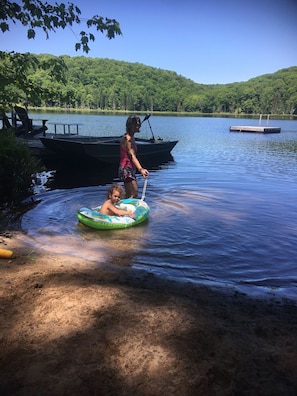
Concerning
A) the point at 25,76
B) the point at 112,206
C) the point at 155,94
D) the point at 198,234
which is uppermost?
the point at 155,94

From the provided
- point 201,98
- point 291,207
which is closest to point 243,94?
point 201,98

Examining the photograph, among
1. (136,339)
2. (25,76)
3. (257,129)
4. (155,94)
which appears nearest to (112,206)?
(25,76)

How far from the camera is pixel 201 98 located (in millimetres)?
173125

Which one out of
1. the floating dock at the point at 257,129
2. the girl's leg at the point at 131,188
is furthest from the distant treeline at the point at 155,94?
the girl's leg at the point at 131,188

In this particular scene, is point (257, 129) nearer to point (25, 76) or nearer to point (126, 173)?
point (126, 173)

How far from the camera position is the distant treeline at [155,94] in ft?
494

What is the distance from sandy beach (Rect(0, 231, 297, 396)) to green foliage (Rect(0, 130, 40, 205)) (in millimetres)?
5518

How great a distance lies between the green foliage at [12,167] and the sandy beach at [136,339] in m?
5.52

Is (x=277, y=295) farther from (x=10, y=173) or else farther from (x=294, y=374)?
(x=10, y=173)

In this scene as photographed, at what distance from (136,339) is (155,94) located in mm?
167881

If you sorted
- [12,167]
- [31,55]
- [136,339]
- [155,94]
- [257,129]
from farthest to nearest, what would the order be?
[155,94], [257,129], [12,167], [31,55], [136,339]

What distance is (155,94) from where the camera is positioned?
534 ft

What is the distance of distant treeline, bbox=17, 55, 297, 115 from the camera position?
150m

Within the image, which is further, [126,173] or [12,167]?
[12,167]
